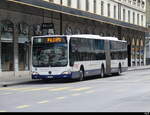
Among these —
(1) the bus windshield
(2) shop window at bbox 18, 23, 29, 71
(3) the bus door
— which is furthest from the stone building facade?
(1) the bus windshield

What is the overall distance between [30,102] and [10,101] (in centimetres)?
91

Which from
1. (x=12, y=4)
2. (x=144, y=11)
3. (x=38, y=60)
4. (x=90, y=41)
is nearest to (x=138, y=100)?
(x=38, y=60)

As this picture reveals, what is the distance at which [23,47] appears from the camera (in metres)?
37.5

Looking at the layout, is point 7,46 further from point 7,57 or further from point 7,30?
point 7,30

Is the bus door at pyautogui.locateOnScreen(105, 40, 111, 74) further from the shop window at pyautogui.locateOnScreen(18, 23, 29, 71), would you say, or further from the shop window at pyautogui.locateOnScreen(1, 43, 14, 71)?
the shop window at pyautogui.locateOnScreen(1, 43, 14, 71)

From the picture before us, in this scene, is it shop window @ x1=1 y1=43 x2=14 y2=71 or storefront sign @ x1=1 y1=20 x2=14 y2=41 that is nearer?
storefront sign @ x1=1 y1=20 x2=14 y2=41

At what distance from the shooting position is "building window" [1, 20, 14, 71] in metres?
34.5

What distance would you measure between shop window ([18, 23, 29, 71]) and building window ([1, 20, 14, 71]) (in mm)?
1160

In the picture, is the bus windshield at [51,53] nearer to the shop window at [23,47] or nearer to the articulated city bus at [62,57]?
the articulated city bus at [62,57]

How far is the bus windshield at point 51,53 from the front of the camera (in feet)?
89.2

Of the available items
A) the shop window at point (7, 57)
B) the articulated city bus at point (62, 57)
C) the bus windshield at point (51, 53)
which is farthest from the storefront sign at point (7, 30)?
the bus windshield at point (51, 53)

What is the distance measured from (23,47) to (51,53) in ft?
34.6

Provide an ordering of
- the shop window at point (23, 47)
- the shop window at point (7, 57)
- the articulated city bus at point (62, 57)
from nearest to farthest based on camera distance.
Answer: the articulated city bus at point (62, 57)
the shop window at point (7, 57)
the shop window at point (23, 47)

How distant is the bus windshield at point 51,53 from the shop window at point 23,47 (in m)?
9.02
